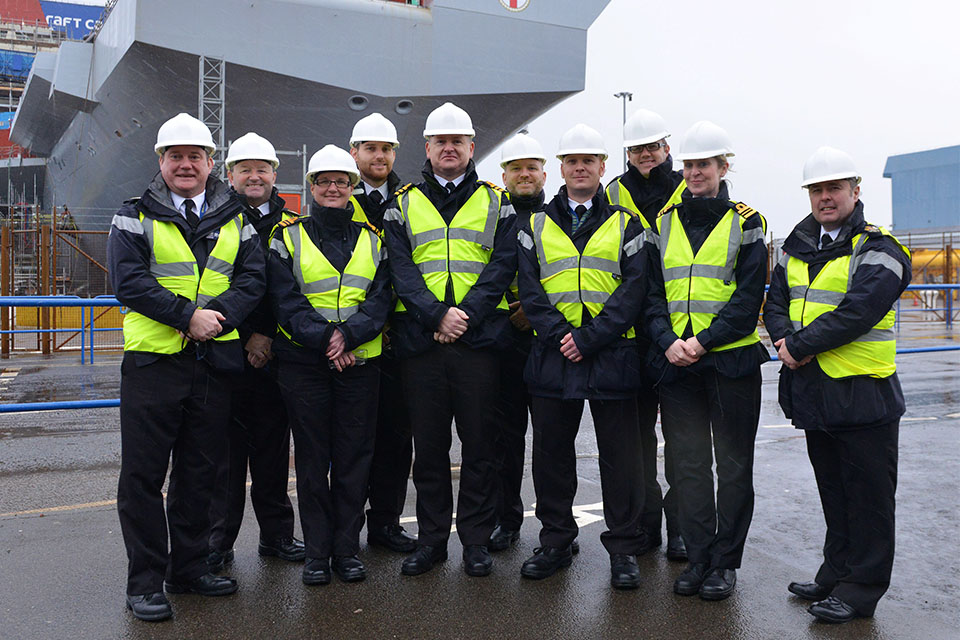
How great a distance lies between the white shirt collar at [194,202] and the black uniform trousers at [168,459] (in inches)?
25.4

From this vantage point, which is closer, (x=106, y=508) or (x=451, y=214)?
(x=451, y=214)

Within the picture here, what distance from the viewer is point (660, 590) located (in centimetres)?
365

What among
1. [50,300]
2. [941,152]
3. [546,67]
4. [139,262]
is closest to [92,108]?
[546,67]

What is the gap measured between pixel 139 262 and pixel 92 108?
21645mm

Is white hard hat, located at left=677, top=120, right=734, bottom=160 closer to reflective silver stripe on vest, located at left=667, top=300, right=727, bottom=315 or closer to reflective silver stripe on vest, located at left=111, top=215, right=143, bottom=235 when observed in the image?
reflective silver stripe on vest, located at left=667, top=300, right=727, bottom=315

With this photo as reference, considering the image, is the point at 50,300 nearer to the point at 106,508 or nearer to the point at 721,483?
the point at 106,508

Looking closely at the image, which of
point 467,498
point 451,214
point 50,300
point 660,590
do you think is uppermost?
point 451,214

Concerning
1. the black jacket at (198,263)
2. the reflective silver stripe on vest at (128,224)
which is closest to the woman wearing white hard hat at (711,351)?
the black jacket at (198,263)

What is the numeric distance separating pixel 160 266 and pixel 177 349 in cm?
38

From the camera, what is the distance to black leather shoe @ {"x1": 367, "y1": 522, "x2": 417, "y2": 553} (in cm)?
422

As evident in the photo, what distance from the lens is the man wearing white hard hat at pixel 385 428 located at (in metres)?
4.30

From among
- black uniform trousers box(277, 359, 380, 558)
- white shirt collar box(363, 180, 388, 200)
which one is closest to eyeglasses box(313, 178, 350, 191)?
white shirt collar box(363, 180, 388, 200)

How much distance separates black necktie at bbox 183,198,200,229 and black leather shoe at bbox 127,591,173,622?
63.5 inches

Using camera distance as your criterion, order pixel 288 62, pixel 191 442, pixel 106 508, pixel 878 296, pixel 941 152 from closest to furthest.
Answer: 1. pixel 878 296
2. pixel 191 442
3. pixel 106 508
4. pixel 288 62
5. pixel 941 152
